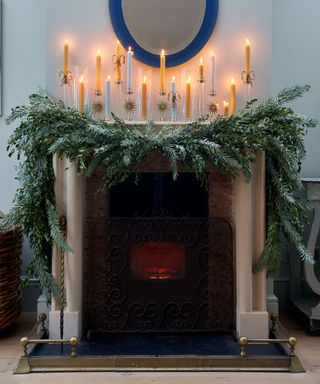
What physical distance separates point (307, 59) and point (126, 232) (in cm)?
165

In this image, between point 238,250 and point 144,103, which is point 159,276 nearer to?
point 238,250

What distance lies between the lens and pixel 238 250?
266 cm

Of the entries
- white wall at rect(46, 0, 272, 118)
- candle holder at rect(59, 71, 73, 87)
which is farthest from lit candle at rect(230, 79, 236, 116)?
candle holder at rect(59, 71, 73, 87)

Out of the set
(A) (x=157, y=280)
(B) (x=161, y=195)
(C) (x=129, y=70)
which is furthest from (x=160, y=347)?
(C) (x=129, y=70)

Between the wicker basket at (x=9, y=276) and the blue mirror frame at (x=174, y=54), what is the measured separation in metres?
1.19

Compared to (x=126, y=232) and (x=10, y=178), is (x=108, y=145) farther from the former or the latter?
(x=10, y=178)

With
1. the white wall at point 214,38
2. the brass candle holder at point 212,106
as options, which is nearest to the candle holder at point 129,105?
the white wall at point 214,38

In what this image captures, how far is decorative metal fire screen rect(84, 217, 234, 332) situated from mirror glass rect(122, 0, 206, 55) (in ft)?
3.18

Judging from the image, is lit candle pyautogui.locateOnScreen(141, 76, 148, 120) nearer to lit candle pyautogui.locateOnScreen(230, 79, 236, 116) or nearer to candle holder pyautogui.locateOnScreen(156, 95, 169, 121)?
candle holder pyautogui.locateOnScreen(156, 95, 169, 121)

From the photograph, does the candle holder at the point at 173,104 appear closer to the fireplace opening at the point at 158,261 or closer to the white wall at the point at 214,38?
the white wall at the point at 214,38

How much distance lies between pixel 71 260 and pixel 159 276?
1.60 feet

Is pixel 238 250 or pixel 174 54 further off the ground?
pixel 174 54

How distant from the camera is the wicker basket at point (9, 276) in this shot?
274 centimetres

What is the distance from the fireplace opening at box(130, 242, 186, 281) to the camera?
2777mm
